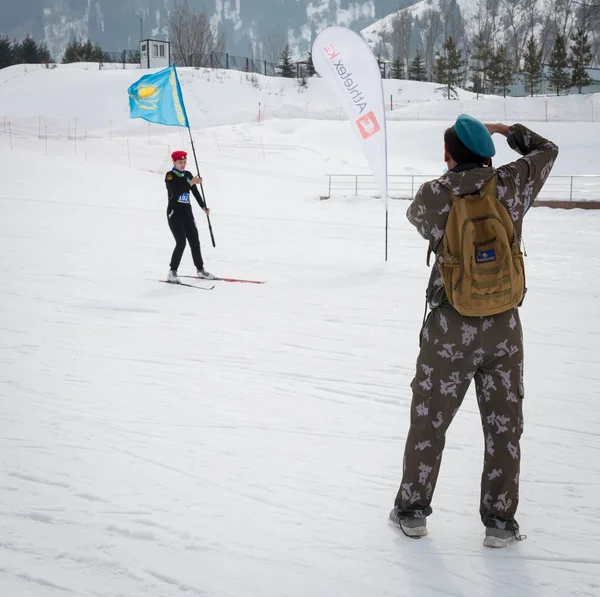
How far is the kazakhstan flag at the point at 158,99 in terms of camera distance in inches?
413

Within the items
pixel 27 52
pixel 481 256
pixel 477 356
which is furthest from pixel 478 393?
pixel 27 52

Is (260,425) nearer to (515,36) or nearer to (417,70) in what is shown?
(417,70)

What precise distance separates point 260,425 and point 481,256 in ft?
7.33

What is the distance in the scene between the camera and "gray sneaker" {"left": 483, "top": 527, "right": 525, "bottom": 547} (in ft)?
9.82

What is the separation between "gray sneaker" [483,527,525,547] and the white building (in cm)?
4810

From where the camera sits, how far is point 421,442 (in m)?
2.93

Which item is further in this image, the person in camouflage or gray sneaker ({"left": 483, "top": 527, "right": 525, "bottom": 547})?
gray sneaker ({"left": 483, "top": 527, "right": 525, "bottom": 547})

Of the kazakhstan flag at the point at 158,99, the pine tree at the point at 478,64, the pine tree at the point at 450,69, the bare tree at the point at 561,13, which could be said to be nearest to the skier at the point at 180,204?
Result: the kazakhstan flag at the point at 158,99

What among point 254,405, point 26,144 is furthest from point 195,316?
point 26,144

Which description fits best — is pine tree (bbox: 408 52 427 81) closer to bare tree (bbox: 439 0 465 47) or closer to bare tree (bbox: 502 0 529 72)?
bare tree (bbox: 439 0 465 47)

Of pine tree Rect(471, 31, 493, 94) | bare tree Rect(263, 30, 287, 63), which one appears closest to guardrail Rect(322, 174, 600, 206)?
pine tree Rect(471, 31, 493, 94)

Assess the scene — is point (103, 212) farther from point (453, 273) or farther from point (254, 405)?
point (453, 273)

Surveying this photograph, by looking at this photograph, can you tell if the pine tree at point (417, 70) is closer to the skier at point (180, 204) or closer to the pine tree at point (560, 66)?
the pine tree at point (560, 66)

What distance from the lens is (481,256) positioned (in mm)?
2693
